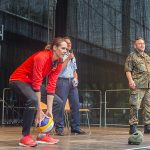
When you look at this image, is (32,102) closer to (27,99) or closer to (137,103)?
(27,99)

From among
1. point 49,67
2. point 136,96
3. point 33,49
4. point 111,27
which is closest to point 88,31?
point 111,27

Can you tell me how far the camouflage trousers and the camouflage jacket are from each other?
0.36 feet

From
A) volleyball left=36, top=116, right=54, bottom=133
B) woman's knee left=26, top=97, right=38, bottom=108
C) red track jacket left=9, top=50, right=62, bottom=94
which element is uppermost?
red track jacket left=9, top=50, right=62, bottom=94

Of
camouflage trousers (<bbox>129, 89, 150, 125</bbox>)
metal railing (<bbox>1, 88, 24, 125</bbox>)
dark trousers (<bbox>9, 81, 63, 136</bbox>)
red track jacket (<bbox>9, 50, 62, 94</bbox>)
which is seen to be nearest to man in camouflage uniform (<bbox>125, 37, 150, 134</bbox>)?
camouflage trousers (<bbox>129, 89, 150, 125</bbox>)

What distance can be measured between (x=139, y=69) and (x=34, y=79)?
270 cm

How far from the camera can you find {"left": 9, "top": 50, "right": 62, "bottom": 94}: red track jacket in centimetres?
493

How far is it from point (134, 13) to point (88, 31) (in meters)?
1.07

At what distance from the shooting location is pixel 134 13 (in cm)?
956

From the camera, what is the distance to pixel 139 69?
285 inches

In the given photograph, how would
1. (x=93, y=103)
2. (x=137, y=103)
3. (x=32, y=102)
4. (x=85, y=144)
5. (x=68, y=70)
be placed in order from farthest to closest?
(x=93, y=103)
(x=137, y=103)
(x=68, y=70)
(x=85, y=144)
(x=32, y=102)

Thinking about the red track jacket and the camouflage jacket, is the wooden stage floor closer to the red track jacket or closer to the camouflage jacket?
the red track jacket

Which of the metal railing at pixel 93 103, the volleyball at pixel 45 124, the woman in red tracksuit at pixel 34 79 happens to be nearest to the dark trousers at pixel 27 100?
the woman in red tracksuit at pixel 34 79

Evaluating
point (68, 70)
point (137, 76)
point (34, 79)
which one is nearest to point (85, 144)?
point (34, 79)

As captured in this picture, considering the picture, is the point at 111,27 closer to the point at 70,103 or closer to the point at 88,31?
the point at 88,31
